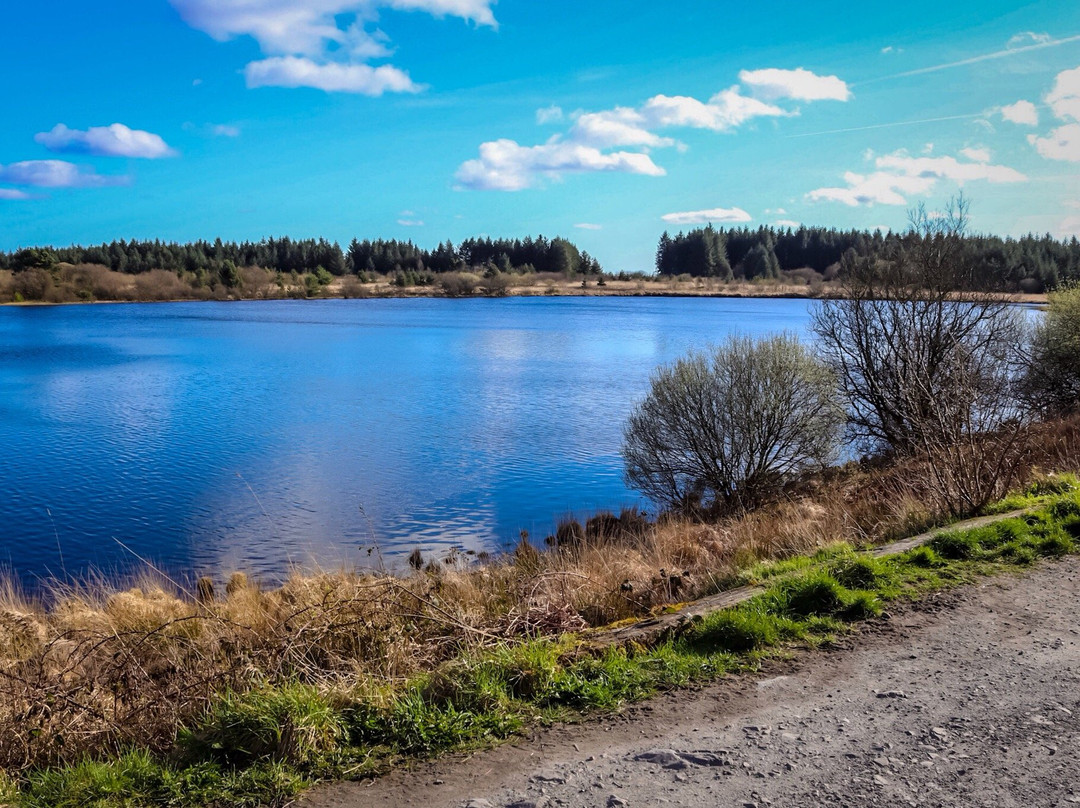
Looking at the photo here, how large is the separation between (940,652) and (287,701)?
4.38 metres

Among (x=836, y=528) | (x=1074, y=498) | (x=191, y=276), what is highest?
(x=191, y=276)

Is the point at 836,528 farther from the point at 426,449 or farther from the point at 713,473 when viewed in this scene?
the point at 426,449

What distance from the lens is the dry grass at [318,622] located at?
516cm

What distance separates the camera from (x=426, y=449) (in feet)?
72.0

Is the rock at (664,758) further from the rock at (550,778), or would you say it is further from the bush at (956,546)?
the bush at (956,546)

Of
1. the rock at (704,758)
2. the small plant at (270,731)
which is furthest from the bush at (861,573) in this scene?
the small plant at (270,731)

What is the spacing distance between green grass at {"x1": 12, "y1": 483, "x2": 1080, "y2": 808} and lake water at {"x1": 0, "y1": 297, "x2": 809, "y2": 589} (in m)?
7.51

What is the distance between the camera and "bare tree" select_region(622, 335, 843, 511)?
17766mm

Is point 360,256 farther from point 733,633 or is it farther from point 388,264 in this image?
point 733,633

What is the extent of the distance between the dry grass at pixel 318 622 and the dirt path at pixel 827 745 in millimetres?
1256

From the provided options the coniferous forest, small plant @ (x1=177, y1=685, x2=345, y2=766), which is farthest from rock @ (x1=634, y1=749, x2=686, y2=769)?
the coniferous forest

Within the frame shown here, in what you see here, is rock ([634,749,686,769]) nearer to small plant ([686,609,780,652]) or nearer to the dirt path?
the dirt path

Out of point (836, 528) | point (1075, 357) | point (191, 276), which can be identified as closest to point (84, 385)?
point (836, 528)

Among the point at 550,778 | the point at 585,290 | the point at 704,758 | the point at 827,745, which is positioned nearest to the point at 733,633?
the point at 827,745
